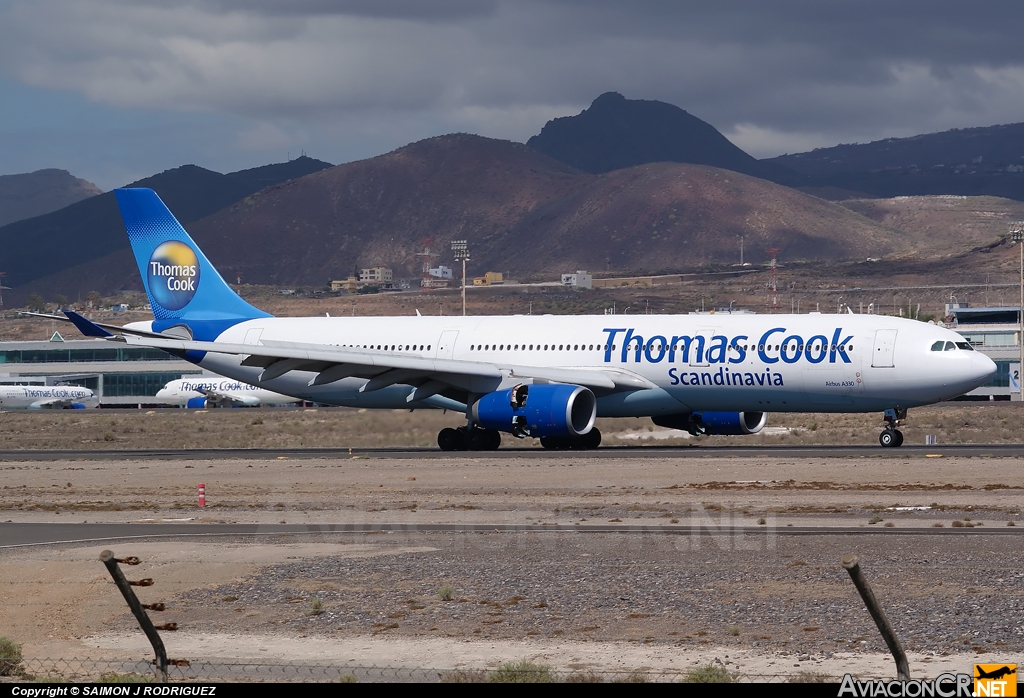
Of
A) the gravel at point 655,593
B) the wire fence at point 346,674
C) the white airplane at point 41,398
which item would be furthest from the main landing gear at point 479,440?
the white airplane at point 41,398

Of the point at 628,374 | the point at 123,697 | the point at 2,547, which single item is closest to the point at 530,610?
the point at 123,697

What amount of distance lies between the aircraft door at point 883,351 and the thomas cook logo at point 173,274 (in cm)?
2484

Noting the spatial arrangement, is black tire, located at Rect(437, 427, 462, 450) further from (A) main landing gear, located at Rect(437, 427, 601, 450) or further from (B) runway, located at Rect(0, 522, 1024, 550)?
(B) runway, located at Rect(0, 522, 1024, 550)

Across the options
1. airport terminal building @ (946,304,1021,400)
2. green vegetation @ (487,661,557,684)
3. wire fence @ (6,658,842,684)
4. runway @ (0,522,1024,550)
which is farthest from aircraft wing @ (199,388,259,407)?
green vegetation @ (487,661,557,684)

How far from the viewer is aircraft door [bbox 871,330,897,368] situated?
123 feet

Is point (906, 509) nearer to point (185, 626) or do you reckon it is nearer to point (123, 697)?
point (185, 626)

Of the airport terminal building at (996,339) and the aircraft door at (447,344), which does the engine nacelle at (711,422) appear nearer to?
the aircraft door at (447,344)

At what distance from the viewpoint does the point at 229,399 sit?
4161 inches

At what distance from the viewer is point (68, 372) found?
435 feet

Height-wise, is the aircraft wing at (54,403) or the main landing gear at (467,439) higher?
the main landing gear at (467,439)

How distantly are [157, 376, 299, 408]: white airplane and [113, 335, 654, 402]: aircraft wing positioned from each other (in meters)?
61.5

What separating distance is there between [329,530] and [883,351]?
19493mm

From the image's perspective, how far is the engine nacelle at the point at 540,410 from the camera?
126 feet

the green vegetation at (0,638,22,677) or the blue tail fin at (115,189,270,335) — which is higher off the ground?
the blue tail fin at (115,189,270,335)
